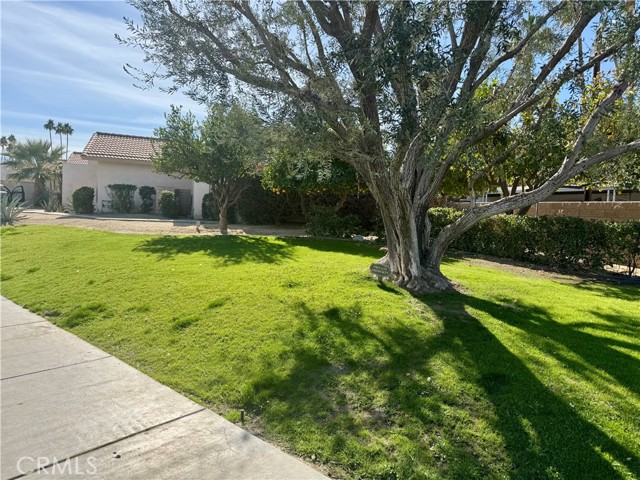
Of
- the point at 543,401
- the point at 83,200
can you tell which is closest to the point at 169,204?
the point at 83,200

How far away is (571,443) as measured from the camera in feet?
10.4

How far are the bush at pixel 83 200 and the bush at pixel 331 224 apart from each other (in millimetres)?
17076

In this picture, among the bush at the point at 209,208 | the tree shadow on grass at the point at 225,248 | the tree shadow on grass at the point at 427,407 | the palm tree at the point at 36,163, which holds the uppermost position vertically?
the palm tree at the point at 36,163

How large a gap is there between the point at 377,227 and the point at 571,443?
39.6 ft

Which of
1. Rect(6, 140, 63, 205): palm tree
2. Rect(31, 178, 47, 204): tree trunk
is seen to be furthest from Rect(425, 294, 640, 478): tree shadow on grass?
Rect(31, 178, 47, 204): tree trunk

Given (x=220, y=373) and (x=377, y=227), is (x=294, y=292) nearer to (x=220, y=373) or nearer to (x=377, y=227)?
(x=220, y=373)

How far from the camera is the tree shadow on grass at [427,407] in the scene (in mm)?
3039

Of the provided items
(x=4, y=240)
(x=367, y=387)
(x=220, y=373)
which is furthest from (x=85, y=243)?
(x=367, y=387)

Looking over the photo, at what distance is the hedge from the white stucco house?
17727 millimetres

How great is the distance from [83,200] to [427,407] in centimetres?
2719

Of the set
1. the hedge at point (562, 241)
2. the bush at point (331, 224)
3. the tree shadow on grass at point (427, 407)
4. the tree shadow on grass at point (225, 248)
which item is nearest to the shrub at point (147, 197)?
the tree shadow on grass at point (225, 248)

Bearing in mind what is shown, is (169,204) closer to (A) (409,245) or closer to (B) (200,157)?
(B) (200,157)

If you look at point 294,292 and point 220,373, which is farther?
point 294,292

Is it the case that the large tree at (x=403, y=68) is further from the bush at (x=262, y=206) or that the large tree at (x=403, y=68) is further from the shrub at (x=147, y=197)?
the shrub at (x=147, y=197)
